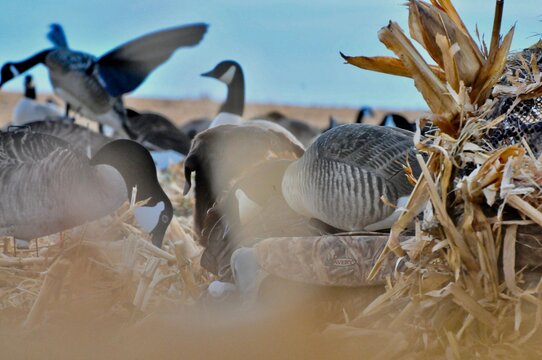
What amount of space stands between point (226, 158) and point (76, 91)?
9850 mm

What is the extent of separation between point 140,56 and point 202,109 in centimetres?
2314

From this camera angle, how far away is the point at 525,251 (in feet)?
10.2

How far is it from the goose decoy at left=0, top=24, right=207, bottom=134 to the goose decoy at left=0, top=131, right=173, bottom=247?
6.30 m

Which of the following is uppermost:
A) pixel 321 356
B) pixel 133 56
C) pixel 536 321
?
pixel 536 321

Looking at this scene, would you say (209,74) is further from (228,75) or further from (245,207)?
(245,207)

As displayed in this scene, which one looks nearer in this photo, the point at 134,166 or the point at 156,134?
the point at 134,166

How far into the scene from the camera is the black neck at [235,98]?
12.2 m

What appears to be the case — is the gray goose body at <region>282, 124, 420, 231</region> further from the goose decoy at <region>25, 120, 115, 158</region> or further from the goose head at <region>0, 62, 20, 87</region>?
the goose head at <region>0, 62, 20, 87</region>

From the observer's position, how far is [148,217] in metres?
6.29

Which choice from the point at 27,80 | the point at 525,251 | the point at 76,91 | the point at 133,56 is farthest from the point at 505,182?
the point at 27,80

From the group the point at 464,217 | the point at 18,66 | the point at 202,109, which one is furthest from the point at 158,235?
the point at 202,109

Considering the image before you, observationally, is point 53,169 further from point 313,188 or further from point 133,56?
point 133,56

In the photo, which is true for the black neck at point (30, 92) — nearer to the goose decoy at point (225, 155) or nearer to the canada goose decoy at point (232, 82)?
the canada goose decoy at point (232, 82)

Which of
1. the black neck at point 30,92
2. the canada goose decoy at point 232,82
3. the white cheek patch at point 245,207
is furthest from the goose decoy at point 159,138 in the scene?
the white cheek patch at point 245,207
